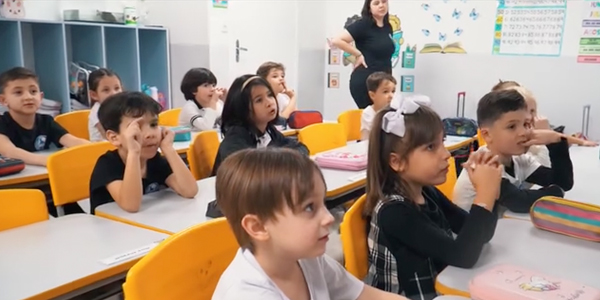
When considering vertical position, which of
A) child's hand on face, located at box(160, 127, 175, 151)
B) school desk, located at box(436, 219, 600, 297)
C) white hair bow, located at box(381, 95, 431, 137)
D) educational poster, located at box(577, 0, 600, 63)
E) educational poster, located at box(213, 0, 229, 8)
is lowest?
school desk, located at box(436, 219, 600, 297)

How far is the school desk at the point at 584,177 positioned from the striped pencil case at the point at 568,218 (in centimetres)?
15

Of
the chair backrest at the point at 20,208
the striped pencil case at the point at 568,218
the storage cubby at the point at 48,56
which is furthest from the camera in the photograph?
the storage cubby at the point at 48,56

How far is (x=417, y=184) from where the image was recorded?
1559 mm

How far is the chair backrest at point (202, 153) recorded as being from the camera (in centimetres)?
262

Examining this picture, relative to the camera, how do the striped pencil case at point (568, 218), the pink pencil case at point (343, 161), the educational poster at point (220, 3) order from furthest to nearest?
the educational poster at point (220, 3), the pink pencil case at point (343, 161), the striped pencil case at point (568, 218)

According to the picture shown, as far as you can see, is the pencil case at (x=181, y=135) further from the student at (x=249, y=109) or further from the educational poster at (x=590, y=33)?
the educational poster at (x=590, y=33)

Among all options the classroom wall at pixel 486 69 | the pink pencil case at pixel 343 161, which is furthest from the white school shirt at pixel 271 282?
the classroom wall at pixel 486 69

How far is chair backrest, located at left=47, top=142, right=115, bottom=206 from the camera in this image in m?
2.07

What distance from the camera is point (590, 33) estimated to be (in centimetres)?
444

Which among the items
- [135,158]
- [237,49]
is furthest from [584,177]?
[237,49]

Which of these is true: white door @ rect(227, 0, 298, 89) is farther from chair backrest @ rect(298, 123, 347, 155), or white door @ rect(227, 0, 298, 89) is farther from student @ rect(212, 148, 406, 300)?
student @ rect(212, 148, 406, 300)

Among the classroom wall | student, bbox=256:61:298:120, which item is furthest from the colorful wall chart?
student, bbox=256:61:298:120

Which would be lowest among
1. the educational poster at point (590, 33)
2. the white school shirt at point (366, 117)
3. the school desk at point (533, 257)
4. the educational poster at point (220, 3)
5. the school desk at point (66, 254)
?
the school desk at point (66, 254)

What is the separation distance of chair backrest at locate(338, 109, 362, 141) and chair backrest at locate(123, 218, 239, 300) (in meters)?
2.62
